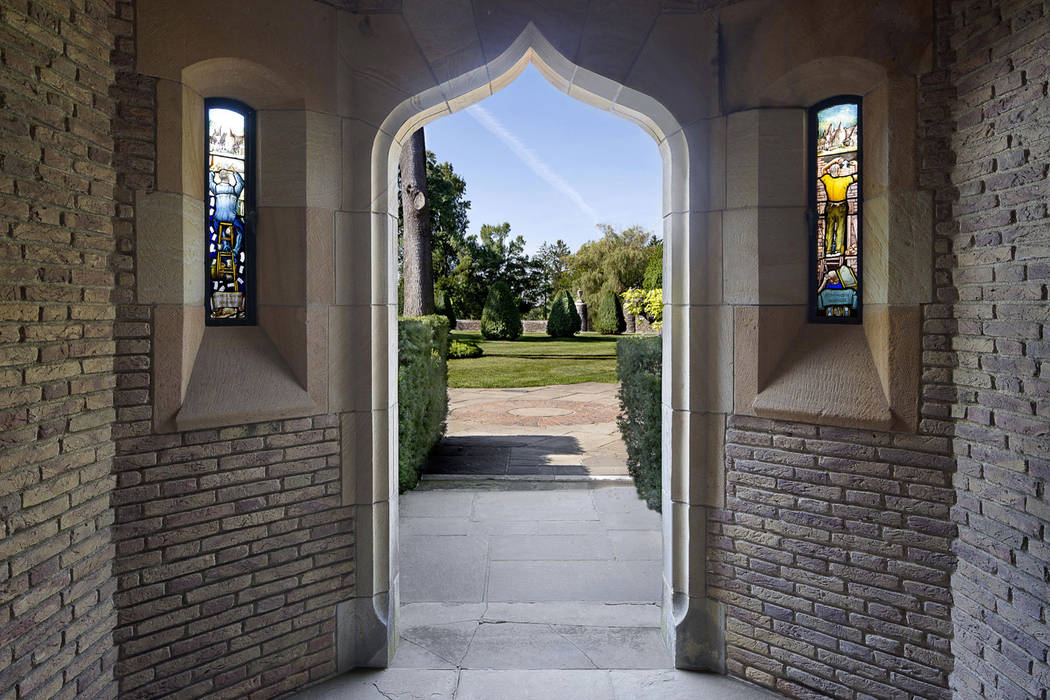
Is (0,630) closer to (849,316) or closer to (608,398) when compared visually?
(849,316)

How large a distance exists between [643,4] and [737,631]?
11.8 feet

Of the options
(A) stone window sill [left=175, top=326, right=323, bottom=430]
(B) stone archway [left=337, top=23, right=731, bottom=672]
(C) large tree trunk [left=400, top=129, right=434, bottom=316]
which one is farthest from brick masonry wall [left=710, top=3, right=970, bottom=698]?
(C) large tree trunk [left=400, top=129, right=434, bottom=316]

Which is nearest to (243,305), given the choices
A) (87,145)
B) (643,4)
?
(87,145)

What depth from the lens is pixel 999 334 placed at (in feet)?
8.94

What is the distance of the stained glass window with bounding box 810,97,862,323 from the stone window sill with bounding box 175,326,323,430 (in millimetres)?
2940

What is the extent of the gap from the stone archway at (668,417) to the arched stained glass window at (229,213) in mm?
682

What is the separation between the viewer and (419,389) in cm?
711

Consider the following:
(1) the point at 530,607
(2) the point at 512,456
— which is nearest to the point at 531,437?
(2) the point at 512,456

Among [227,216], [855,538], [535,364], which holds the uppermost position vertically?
[227,216]

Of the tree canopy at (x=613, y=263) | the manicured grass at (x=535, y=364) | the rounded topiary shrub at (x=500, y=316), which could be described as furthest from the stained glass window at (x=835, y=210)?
the tree canopy at (x=613, y=263)

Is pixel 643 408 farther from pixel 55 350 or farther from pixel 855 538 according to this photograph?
pixel 55 350

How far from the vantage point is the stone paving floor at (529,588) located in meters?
3.48

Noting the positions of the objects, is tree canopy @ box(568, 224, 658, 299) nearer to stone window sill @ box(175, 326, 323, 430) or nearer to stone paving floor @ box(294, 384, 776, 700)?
stone paving floor @ box(294, 384, 776, 700)

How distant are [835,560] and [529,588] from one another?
2.19m
